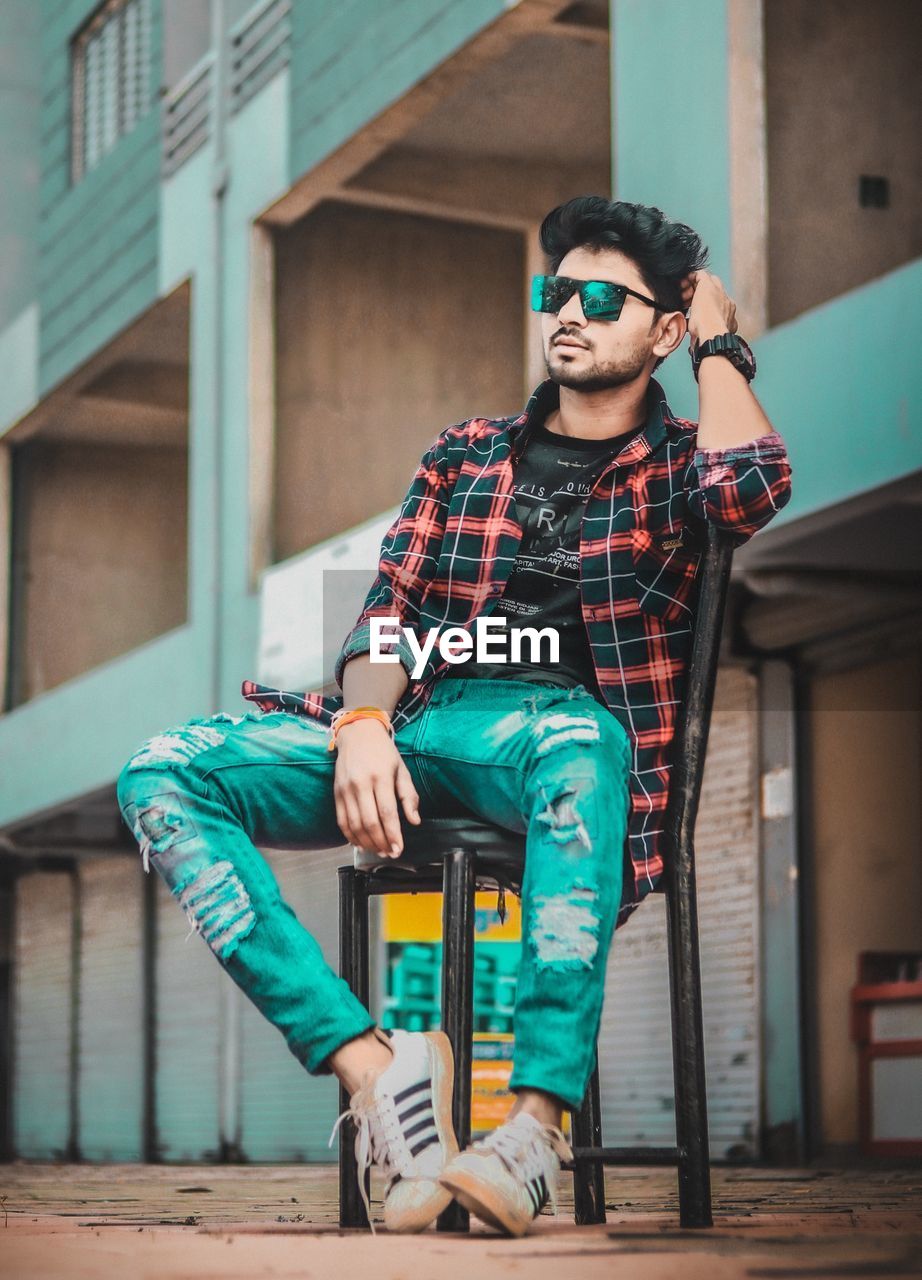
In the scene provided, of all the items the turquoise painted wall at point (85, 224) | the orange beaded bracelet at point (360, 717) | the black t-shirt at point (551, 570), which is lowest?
the orange beaded bracelet at point (360, 717)

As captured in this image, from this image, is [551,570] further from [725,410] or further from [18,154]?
[18,154]

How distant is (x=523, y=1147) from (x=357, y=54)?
29.5 ft

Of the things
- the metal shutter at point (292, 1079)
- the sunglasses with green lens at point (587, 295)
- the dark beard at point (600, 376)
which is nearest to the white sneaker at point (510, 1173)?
the dark beard at point (600, 376)

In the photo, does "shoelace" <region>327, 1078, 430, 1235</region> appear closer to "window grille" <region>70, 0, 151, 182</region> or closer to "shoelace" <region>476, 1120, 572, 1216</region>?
"shoelace" <region>476, 1120, 572, 1216</region>

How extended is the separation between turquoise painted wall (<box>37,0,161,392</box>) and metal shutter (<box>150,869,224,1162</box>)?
13.6 feet

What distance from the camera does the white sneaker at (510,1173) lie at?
7.94 ft

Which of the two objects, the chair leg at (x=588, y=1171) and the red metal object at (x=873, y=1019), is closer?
the chair leg at (x=588, y=1171)

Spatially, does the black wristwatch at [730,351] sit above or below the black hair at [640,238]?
below

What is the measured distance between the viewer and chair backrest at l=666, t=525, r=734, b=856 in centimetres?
297

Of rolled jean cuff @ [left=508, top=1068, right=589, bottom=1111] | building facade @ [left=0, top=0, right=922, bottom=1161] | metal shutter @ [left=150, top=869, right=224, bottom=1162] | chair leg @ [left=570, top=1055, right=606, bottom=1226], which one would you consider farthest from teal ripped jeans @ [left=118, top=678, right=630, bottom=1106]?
metal shutter @ [left=150, top=869, right=224, bottom=1162]

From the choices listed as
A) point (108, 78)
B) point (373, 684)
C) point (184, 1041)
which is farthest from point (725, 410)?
point (108, 78)

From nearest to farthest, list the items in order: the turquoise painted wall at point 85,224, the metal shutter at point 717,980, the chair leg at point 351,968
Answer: the chair leg at point 351,968 → the metal shutter at point 717,980 → the turquoise painted wall at point 85,224

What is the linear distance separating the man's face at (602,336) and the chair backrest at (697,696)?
0.35m

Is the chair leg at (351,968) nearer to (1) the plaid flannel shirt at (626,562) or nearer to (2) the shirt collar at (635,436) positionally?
(1) the plaid flannel shirt at (626,562)
